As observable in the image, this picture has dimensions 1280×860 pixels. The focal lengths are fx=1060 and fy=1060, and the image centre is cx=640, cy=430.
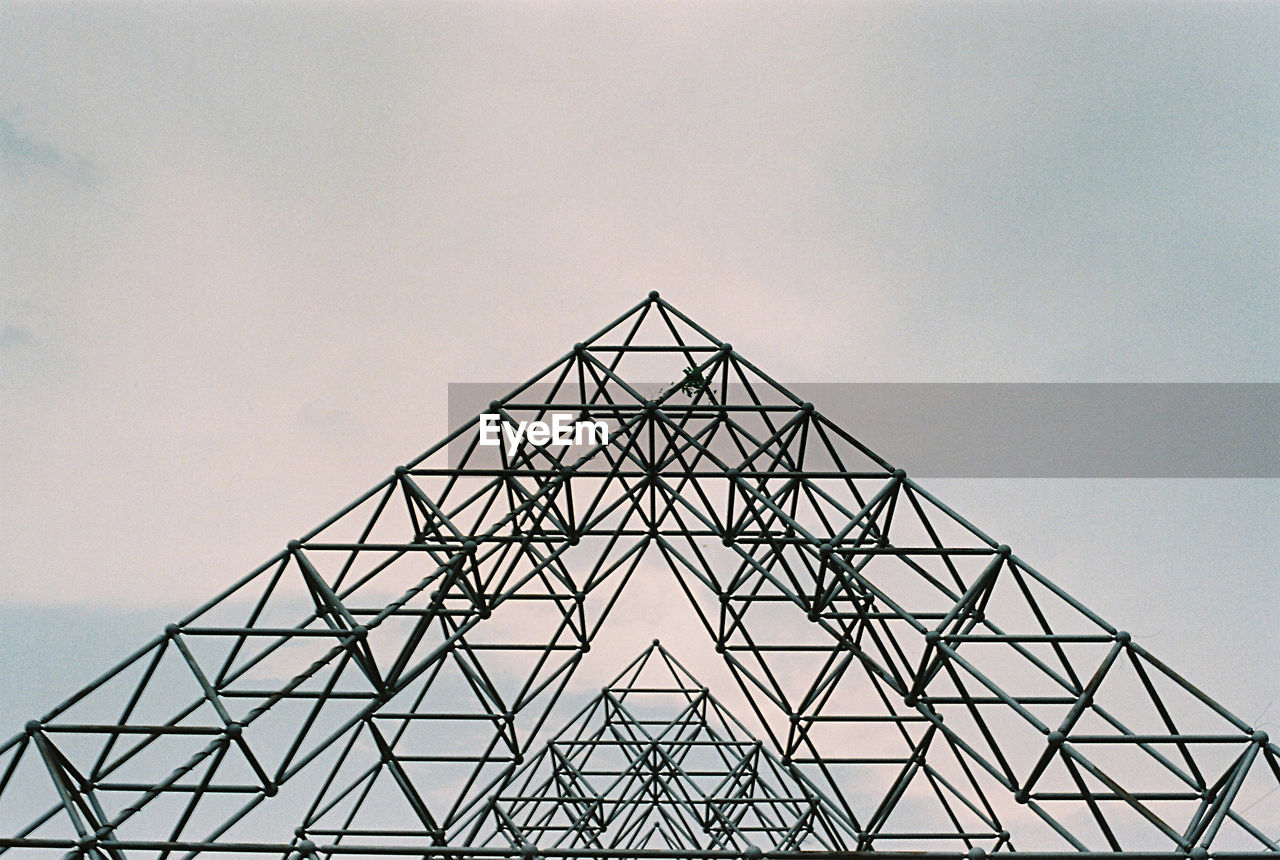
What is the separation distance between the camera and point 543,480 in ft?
61.0

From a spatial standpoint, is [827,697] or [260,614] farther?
[827,697]

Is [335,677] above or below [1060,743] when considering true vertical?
above

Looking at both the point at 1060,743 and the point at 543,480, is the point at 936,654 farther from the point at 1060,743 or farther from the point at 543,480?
the point at 543,480

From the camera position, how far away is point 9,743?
14000 mm

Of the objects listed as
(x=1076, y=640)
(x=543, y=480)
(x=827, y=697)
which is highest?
(x=543, y=480)

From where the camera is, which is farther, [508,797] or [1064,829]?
[508,797]

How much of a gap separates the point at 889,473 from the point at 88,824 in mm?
12468

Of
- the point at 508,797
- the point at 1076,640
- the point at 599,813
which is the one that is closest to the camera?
the point at 1076,640

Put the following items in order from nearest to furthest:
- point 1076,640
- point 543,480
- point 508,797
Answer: point 1076,640 → point 543,480 → point 508,797

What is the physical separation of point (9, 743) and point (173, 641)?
7.57ft

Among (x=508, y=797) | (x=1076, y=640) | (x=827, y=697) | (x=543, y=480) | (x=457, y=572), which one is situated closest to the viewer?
(x=1076, y=640)

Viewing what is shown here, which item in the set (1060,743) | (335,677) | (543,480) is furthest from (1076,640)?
(335,677)

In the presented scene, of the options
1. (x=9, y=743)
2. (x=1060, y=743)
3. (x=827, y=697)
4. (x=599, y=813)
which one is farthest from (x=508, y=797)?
(x=1060, y=743)

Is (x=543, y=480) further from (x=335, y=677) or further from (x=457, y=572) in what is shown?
(x=335, y=677)
